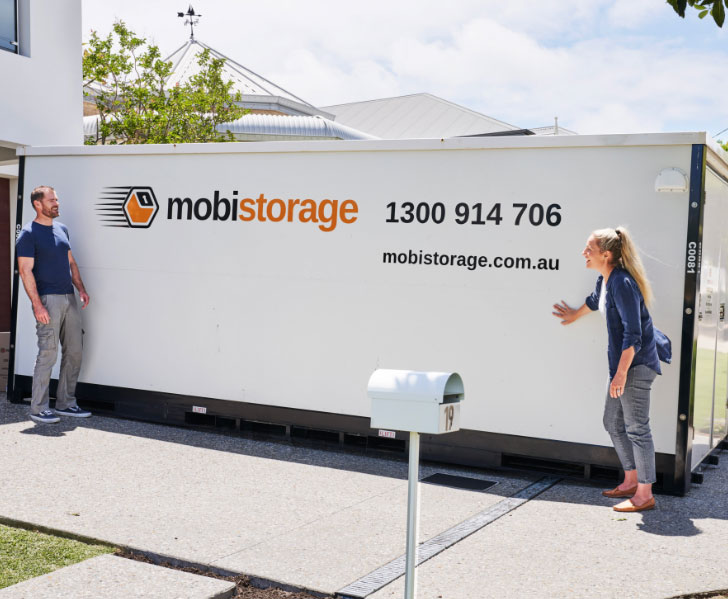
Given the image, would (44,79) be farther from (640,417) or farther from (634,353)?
(640,417)

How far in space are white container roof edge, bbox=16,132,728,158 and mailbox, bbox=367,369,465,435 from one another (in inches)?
137

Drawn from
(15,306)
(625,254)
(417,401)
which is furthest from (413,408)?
(15,306)

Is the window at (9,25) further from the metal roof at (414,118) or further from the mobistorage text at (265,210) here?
the metal roof at (414,118)

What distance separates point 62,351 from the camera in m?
8.19

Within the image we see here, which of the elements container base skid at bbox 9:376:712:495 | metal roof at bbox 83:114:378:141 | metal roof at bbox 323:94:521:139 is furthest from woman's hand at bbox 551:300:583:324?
metal roof at bbox 323:94:521:139

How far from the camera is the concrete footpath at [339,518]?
14.0 feet

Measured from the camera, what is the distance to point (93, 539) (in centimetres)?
463

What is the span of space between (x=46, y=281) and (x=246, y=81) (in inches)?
1375

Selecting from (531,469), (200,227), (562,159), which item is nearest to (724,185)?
(562,159)

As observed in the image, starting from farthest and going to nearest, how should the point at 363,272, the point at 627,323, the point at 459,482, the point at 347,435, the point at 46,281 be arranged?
the point at 46,281 < the point at 347,435 < the point at 363,272 < the point at 459,482 < the point at 627,323

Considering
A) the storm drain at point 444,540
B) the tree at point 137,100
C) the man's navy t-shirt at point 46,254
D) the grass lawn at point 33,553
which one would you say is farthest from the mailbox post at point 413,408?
the tree at point 137,100

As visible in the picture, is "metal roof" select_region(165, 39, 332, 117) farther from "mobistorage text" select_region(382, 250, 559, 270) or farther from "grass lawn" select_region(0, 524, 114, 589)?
"grass lawn" select_region(0, 524, 114, 589)

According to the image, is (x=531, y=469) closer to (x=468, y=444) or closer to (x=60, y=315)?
(x=468, y=444)

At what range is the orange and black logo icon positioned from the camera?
26.6ft
